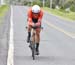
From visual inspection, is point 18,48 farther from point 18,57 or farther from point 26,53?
point 18,57

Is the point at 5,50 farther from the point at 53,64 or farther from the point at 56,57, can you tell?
the point at 53,64

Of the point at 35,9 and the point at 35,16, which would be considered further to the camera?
the point at 35,16

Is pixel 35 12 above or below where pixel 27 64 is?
above

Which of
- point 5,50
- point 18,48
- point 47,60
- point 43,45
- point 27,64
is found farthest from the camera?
point 43,45

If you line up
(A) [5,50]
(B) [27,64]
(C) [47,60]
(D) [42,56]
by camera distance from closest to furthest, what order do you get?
(B) [27,64]
(C) [47,60]
(D) [42,56]
(A) [5,50]

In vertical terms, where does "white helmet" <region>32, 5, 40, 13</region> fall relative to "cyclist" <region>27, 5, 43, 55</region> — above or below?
above

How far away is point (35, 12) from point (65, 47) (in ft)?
13.4

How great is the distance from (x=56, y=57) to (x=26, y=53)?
1385 millimetres

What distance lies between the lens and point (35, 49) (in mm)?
14336

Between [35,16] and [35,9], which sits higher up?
[35,9]

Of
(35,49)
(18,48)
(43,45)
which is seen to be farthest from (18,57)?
(43,45)

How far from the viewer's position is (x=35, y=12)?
46.2 ft

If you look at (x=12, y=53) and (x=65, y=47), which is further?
(x=65, y=47)

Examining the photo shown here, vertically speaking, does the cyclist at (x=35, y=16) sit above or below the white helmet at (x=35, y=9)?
below
